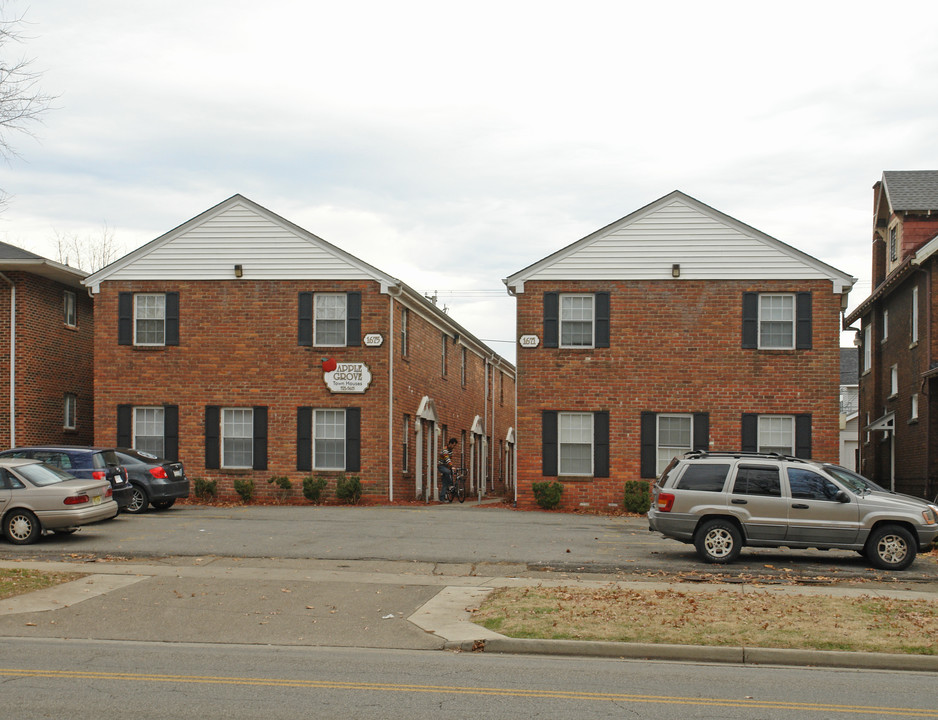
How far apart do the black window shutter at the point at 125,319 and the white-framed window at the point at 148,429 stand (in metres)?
1.98

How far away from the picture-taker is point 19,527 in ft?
59.5

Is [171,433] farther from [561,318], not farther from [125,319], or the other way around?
[561,318]

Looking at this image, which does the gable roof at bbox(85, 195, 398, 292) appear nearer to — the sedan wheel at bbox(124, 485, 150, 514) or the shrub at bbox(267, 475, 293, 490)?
the shrub at bbox(267, 475, 293, 490)

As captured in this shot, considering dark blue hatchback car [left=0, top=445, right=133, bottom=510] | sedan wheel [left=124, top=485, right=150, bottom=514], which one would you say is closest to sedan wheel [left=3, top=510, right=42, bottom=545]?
dark blue hatchback car [left=0, top=445, right=133, bottom=510]

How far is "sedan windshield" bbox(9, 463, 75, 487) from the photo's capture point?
1817 cm

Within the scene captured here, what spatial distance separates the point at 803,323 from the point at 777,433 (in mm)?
2962

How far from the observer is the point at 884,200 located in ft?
115

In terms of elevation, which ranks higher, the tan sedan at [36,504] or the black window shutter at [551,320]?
the black window shutter at [551,320]

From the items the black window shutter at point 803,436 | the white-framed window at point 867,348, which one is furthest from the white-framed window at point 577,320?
the white-framed window at point 867,348

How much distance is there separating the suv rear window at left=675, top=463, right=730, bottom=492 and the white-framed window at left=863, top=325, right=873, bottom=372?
21920 mm

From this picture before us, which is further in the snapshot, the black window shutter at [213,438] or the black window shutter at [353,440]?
the black window shutter at [213,438]

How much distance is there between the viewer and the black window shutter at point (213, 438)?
28.5 meters

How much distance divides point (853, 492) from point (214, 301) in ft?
61.5

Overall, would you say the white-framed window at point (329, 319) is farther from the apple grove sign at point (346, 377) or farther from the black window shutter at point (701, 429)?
the black window shutter at point (701, 429)
